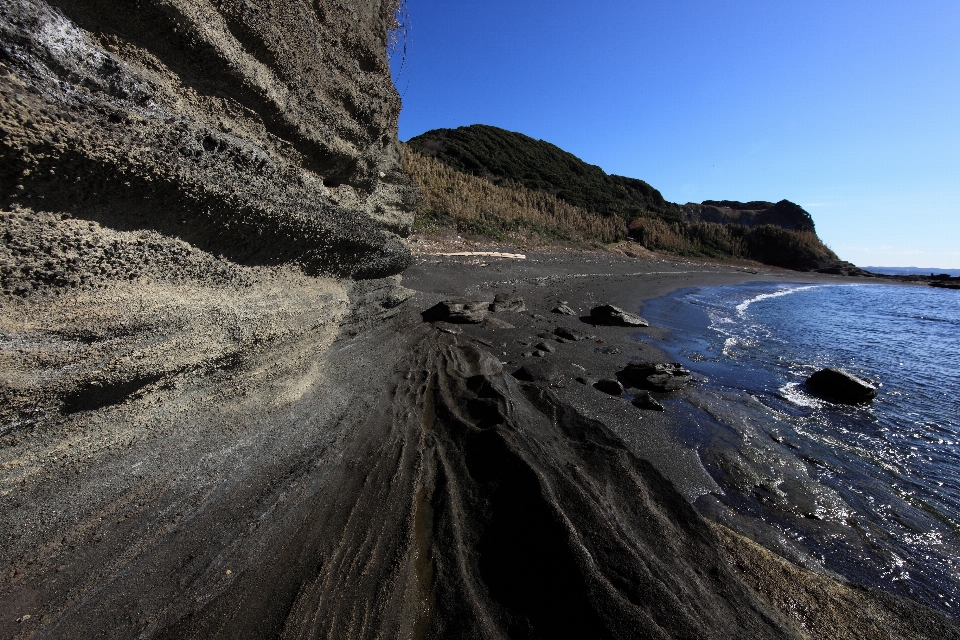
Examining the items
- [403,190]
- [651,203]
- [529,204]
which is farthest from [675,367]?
[651,203]

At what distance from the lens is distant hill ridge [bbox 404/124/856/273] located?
63.0ft

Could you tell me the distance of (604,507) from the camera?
266 cm

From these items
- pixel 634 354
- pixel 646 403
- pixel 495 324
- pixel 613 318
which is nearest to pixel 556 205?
pixel 613 318

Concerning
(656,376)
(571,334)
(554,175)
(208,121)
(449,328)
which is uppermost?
(554,175)

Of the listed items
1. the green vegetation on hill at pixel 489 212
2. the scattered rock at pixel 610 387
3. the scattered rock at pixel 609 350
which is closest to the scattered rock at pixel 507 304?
the scattered rock at pixel 609 350

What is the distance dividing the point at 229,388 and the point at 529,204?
23.4 m

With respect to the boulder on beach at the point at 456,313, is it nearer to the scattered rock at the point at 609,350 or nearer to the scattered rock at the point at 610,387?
the scattered rock at the point at 609,350

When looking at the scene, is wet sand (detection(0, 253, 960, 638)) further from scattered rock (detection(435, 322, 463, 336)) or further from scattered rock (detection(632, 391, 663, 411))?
scattered rock (detection(435, 322, 463, 336))

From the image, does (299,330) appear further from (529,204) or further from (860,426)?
Answer: (529,204)

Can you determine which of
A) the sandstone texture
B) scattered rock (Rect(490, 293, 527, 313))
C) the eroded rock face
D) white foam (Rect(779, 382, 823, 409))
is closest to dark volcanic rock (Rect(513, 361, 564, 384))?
the sandstone texture

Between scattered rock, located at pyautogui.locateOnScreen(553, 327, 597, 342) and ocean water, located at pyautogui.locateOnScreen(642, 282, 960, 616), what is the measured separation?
1649 mm

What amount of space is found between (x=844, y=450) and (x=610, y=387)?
2464 mm

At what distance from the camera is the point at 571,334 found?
7.26 meters

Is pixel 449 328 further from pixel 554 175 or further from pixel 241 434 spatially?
pixel 554 175
